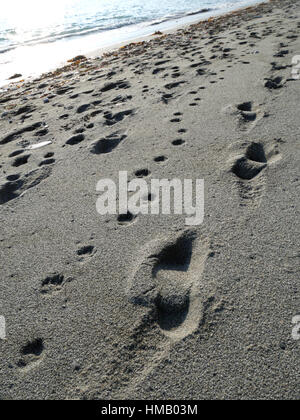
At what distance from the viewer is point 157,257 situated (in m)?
2.13

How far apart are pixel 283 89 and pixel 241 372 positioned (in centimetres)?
375

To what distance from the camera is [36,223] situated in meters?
2.63

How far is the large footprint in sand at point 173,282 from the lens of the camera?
176 cm

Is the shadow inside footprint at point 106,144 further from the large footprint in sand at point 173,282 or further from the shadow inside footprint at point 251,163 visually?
the large footprint in sand at point 173,282

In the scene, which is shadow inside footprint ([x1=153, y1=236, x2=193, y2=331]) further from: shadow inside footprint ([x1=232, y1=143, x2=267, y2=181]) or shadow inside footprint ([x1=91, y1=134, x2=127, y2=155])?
shadow inside footprint ([x1=91, y1=134, x2=127, y2=155])

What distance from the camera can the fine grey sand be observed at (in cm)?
155

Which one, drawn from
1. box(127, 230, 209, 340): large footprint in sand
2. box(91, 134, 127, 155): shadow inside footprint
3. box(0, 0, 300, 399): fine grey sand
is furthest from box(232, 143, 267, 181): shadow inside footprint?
box(91, 134, 127, 155): shadow inside footprint

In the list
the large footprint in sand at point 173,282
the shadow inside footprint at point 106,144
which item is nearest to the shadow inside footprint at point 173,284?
the large footprint in sand at point 173,282

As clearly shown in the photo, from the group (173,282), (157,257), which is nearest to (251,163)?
(157,257)

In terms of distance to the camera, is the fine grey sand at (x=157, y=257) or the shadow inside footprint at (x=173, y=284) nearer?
the fine grey sand at (x=157, y=257)

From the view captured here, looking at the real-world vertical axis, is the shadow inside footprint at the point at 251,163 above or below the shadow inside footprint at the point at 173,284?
→ above

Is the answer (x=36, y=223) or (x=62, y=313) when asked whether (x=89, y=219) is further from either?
(x=62, y=313)

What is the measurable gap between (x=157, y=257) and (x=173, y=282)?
0.24 meters
